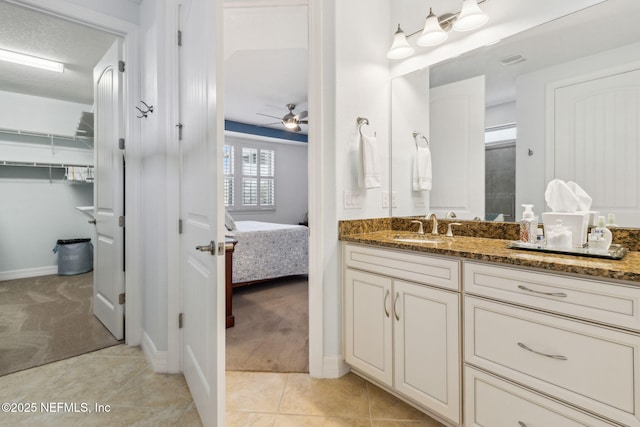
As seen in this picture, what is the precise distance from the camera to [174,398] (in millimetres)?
1752

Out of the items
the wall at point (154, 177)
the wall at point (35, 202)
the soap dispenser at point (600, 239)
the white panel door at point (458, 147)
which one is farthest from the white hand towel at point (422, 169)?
the wall at point (35, 202)

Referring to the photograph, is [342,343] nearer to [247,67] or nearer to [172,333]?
[172,333]

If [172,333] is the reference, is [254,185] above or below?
above

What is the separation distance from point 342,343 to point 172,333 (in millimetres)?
1094

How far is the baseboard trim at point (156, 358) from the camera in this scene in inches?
79.0

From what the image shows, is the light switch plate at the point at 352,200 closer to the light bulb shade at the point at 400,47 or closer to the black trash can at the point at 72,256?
the light bulb shade at the point at 400,47

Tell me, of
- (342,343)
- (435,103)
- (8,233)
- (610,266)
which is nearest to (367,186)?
(435,103)

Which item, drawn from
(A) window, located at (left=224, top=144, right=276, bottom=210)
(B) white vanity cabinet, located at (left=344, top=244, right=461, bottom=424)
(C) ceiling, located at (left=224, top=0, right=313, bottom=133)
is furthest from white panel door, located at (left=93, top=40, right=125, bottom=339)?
(A) window, located at (left=224, top=144, right=276, bottom=210)

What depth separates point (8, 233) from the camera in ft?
13.8

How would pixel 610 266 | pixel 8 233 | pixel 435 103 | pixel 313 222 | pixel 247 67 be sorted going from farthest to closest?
pixel 8 233, pixel 247 67, pixel 435 103, pixel 313 222, pixel 610 266

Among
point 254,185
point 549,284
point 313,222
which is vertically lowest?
point 549,284

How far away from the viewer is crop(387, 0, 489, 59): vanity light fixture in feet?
5.78

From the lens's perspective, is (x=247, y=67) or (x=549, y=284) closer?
(x=549, y=284)

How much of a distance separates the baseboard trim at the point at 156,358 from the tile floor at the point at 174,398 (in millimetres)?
36
